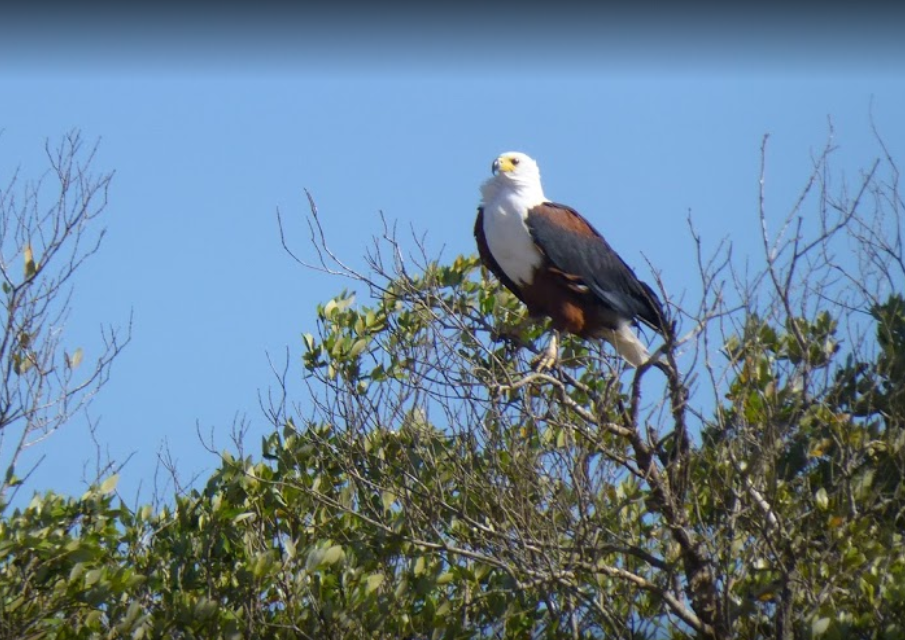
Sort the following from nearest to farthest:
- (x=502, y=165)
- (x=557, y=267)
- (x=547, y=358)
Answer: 1. (x=547, y=358)
2. (x=557, y=267)
3. (x=502, y=165)

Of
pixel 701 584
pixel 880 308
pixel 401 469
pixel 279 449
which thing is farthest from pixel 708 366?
pixel 279 449

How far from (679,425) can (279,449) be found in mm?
2241

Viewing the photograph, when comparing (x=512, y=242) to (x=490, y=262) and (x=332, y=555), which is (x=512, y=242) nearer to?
(x=490, y=262)

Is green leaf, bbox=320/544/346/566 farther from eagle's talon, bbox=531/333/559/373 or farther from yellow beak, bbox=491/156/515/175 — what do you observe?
yellow beak, bbox=491/156/515/175

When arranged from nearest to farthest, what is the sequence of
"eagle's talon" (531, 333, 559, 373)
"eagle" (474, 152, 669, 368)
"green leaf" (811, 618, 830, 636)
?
"green leaf" (811, 618, 830, 636) → "eagle's talon" (531, 333, 559, 373) → "eagle" (474, 152, 669, 368)

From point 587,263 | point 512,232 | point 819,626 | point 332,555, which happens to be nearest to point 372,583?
point 332,555

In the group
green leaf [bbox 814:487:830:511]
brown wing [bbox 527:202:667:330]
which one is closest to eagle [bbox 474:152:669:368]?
brown wing [bbox 527:202:667:330]

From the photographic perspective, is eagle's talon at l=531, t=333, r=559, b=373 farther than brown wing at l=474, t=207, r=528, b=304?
No

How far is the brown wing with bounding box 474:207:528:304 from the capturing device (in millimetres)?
7605

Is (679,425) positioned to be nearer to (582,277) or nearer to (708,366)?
(708,366)

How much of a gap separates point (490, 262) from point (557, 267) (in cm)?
38

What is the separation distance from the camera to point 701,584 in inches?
235

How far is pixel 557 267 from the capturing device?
24.5 ft

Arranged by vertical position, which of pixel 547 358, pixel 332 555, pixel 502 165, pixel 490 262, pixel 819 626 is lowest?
pixel 819 626
